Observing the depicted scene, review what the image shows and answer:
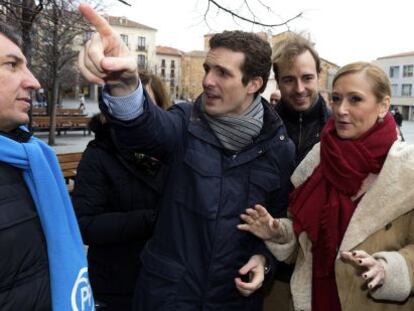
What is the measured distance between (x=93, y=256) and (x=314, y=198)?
4.55 feet

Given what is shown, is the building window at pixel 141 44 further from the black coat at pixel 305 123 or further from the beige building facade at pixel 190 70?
the black coat at pixel 305 123

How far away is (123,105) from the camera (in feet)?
5.16

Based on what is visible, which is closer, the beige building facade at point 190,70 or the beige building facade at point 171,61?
the beige building facade at point 190,70

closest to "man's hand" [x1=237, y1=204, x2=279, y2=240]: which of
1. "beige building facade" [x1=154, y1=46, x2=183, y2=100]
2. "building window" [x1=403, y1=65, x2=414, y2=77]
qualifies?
"building window" [x1=403, y1=65, x2=414, y2=77]

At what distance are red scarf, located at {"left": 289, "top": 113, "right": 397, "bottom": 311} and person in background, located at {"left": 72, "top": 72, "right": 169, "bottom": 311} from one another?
0.84 meters

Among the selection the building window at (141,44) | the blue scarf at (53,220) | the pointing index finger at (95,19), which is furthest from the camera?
the building window at (141,44)

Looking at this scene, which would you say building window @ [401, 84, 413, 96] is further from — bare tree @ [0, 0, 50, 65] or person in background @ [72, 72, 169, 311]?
person in background @ [72, 72, 169, 311]

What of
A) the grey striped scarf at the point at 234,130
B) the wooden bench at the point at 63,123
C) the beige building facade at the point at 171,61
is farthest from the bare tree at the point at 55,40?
the beige building facade at the point at 171,61

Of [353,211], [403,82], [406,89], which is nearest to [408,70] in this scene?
[403,82]

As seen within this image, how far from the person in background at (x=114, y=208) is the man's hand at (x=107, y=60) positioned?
0.98 m

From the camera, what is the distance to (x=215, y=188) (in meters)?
1.97

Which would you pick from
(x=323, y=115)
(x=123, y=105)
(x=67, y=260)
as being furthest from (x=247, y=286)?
(x=323, y=115)

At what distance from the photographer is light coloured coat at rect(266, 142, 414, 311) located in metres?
1.90

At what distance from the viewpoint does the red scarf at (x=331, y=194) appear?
2020mm
